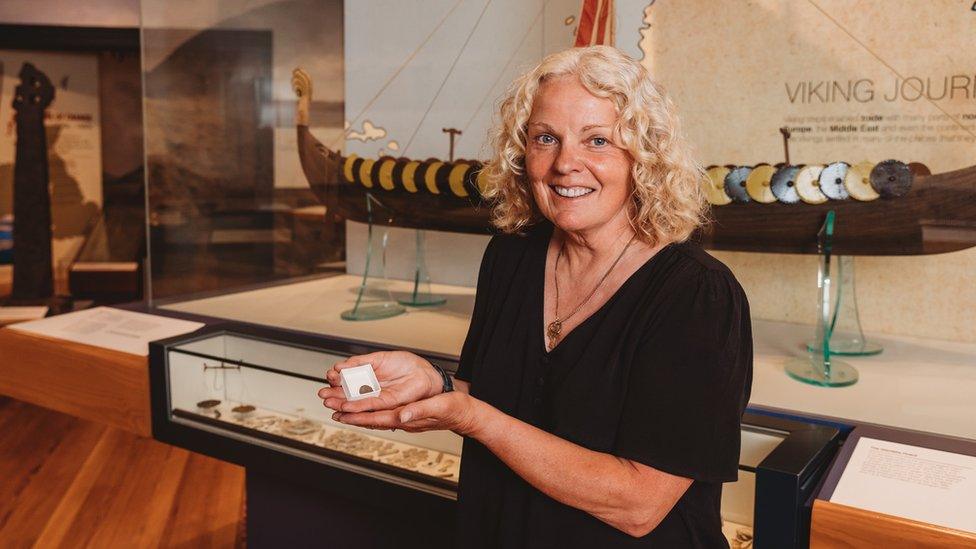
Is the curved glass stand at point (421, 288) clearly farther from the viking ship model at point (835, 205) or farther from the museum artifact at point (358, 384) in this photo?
the museum artifact at point (358, 384)

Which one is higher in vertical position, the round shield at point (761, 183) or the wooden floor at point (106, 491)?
the round shield at point (761, 183)

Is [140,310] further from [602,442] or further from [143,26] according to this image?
[602,442]

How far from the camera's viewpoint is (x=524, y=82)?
1232 mm

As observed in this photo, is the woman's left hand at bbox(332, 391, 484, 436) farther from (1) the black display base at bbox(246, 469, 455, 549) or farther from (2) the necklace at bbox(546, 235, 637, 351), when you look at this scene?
(1) the black display base at bbox(246, 469, 455, 549)

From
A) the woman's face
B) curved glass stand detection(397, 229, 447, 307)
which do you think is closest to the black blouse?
the woman's face

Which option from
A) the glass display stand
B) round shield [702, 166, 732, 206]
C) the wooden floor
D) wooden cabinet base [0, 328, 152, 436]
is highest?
round shield [702, 166, 732, 206]

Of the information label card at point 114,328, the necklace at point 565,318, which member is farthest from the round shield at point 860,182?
the information label card at point 114,328

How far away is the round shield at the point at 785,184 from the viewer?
186cm

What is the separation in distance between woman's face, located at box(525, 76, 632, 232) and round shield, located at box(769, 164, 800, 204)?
2.61 ft

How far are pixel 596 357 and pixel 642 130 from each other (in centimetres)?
32

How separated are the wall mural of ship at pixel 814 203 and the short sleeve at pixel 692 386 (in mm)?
591

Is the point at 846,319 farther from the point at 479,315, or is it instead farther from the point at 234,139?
the point at 234,139

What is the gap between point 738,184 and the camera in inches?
75.9

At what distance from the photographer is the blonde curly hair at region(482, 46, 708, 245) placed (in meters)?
1.14
